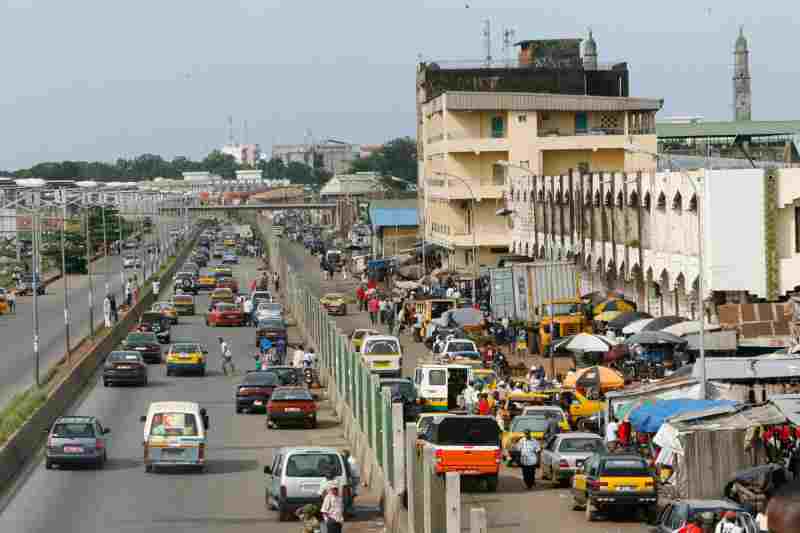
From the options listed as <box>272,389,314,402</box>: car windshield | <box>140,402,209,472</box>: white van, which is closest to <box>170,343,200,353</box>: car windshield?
<box>272,389,314,402</box>: car windshield

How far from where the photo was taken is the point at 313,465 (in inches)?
1022

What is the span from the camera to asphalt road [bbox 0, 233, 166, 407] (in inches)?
2312

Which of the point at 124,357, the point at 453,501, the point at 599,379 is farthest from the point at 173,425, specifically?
the point at 124,357

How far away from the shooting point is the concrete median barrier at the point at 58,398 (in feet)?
109

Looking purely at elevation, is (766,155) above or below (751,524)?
above

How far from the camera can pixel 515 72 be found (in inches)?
4429

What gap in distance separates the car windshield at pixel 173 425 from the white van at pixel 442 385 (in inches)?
337

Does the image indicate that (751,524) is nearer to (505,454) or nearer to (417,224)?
(505,454)

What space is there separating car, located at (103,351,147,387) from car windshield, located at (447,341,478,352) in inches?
437

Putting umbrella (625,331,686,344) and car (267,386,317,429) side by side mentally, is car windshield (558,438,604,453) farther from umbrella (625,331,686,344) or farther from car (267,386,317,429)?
umbrella (625,331,686,344)

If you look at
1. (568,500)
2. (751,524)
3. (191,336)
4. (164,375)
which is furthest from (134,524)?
(191,336)

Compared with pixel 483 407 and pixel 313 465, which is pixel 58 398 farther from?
pixel 313 465

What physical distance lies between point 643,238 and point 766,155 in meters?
60.5

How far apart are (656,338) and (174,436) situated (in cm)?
1686
